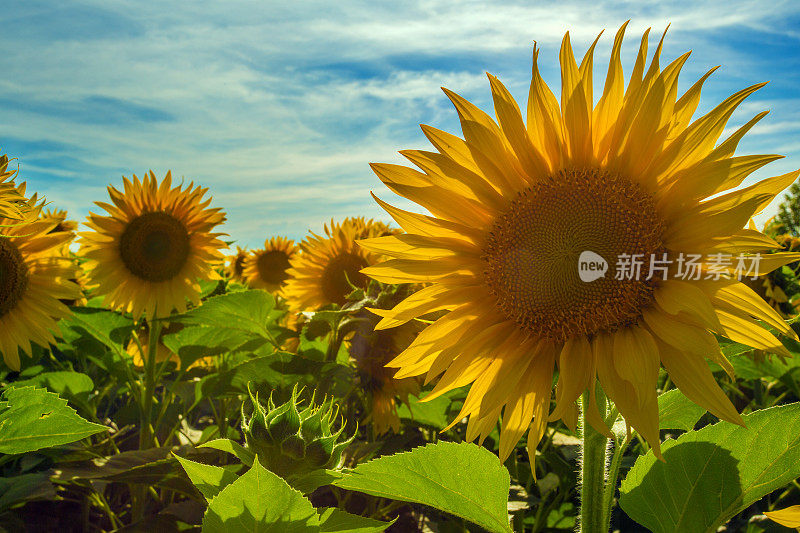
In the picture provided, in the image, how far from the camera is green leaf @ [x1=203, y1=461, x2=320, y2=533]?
1118 millimetres

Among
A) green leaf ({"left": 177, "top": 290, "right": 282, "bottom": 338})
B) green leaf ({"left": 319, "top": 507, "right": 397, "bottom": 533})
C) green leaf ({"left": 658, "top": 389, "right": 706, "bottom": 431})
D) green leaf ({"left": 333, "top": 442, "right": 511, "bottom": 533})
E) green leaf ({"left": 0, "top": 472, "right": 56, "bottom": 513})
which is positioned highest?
green leaf ({"left": 177, "top": 290, "right": 282, "bottom": 338})

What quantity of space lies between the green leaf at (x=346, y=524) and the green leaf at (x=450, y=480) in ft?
0.25

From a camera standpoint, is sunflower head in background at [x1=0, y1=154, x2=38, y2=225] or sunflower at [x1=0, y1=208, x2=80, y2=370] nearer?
sunflower head in background at [x1=0, y1=154, x2=38, y2=225]

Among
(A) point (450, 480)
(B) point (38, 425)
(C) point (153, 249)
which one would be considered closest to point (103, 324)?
(C) point (153, 249)

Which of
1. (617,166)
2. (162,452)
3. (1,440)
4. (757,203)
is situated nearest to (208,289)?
(162,452)

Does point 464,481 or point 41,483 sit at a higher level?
point 464,481

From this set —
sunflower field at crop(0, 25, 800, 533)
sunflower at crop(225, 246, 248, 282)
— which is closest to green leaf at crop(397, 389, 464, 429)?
sunflower field at crop(0, 25, 800, 533)

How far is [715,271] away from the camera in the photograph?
1.32 meters

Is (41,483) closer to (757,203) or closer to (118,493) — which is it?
(118,493)

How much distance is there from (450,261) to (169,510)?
1347 mm

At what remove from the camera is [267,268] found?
5273 mm

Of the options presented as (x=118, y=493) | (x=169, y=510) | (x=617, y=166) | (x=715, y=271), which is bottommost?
(x=118, y=493)

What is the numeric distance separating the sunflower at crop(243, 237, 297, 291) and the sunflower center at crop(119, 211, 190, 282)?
5.19ft

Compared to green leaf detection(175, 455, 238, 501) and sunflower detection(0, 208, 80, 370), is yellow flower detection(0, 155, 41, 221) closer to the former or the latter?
sunflower detection(0, 208, 80, 370)
